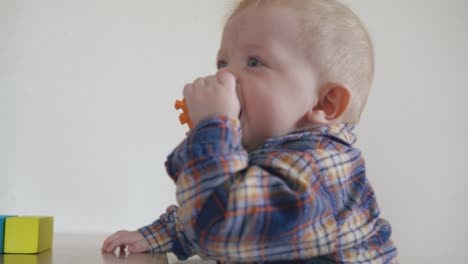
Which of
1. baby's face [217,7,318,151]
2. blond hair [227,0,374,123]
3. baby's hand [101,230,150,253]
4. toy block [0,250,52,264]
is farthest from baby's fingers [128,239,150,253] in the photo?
blond hair [227,0,374,123]

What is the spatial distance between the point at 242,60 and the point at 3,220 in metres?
0.45

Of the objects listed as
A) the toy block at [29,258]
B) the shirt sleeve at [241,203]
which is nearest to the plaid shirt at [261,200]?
the shirt sleeve at [241,203]

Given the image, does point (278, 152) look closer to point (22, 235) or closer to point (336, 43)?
point (336, 43)

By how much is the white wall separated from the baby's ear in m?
0.70

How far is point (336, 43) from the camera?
0.79 m

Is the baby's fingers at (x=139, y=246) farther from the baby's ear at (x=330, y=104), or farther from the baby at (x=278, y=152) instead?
the baby's ear at (x=330, y=104)

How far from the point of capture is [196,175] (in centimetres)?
57

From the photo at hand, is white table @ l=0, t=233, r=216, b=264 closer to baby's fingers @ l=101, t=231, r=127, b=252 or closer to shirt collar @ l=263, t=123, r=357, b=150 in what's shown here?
baby's fingers @ l=101, t=231, r=127, b=252

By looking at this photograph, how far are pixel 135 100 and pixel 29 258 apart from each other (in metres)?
0.85

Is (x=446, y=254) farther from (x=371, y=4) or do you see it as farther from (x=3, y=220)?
(x=3, y=220)

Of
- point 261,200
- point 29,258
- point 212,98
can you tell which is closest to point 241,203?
point 261,200

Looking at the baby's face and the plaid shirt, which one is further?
the baby's face

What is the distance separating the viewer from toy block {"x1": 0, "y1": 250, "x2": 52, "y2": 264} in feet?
2.31

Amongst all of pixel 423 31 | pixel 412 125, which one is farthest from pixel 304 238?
pixel 423 31
